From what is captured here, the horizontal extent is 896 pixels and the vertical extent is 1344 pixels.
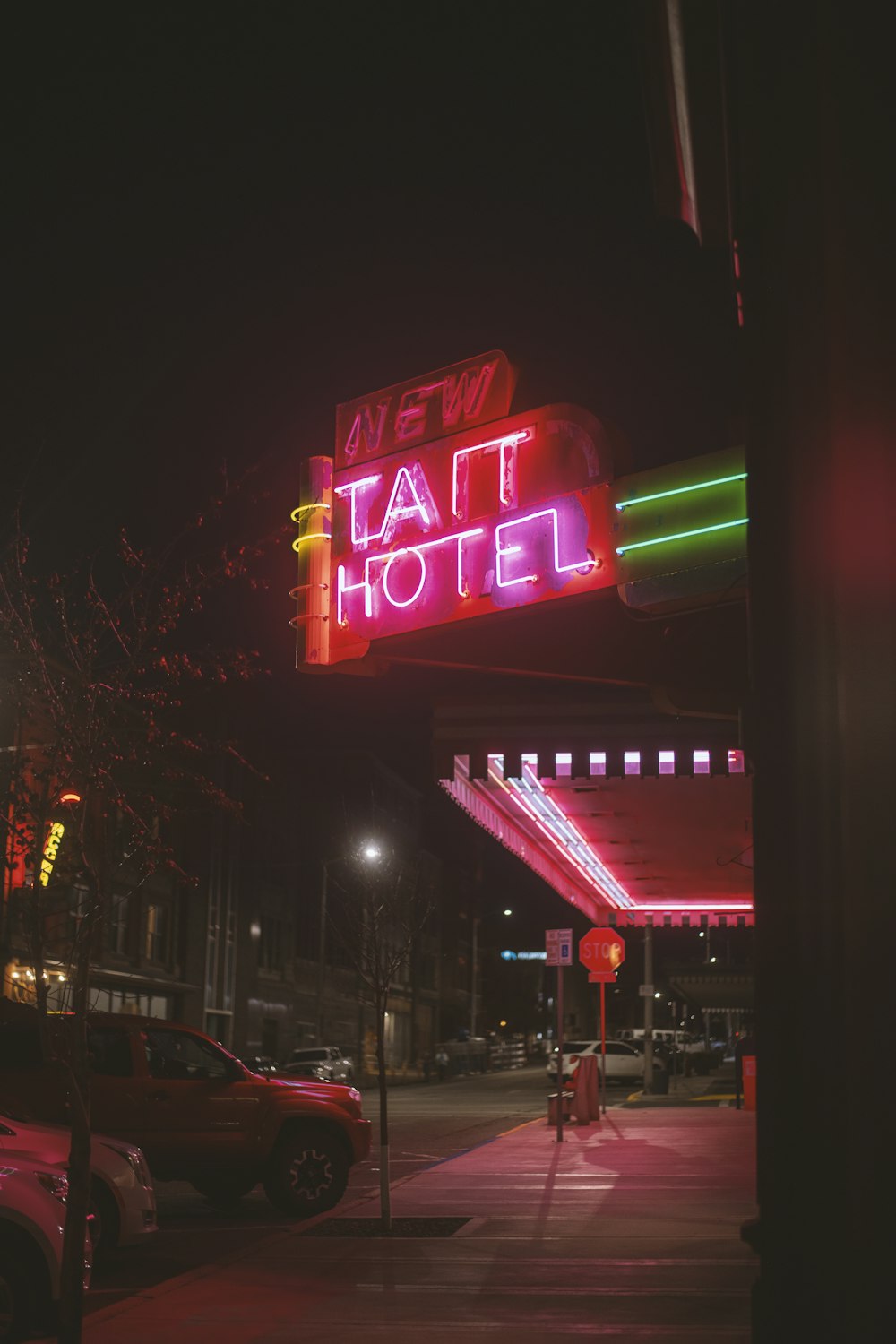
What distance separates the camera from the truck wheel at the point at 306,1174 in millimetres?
14227

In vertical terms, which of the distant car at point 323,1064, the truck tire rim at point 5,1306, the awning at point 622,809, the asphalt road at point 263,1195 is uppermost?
the awning at point 622,809

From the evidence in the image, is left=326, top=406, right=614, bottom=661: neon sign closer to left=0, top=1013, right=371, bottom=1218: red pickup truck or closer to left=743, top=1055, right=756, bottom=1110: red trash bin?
left=0, top=1013, right=371, bottom=1218: red pickup truck

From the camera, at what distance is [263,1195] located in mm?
16688

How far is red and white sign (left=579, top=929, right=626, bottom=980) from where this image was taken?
27.2 meters

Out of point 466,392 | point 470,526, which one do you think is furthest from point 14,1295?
point 466,392

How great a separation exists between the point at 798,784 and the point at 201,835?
4998 cm

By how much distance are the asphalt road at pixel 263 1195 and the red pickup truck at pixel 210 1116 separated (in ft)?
1.69

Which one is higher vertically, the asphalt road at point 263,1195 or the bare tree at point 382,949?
the bare tree at point 382,949

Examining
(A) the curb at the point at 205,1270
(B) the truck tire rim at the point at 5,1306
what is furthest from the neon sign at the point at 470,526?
(B) the truck tire rim at the point at 5,1306

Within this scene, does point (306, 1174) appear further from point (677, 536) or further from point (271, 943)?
point (271, 943)

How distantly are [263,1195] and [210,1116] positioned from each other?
307 cm

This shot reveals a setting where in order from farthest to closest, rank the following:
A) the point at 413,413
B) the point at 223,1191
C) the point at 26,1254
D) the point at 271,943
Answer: the point at 271,943 < the point at 223,1191 < the point at 413,413 < the point at 26,1254

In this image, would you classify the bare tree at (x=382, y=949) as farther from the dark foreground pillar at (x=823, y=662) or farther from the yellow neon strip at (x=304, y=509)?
the dark foreground pillar at (x=823, y=662)

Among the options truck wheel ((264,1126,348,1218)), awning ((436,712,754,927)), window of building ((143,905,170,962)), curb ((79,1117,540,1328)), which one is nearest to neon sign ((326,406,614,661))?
awning ((436,712,754,927))
